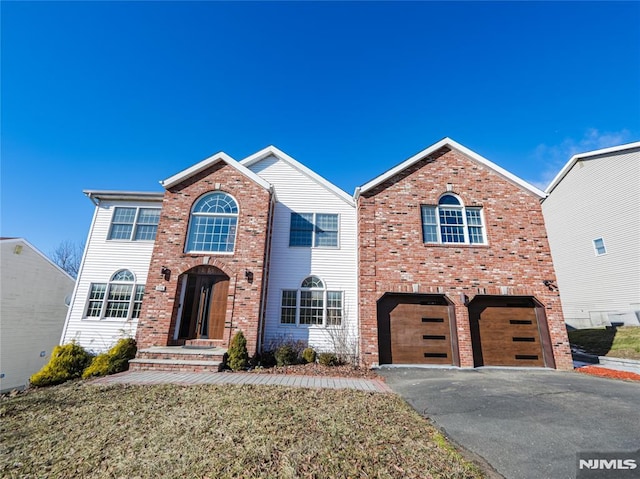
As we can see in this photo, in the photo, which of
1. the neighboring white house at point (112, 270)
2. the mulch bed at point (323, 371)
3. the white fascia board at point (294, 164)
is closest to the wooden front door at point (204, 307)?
the mulch bed at point (323, 371)

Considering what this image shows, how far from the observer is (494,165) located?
1228 cm

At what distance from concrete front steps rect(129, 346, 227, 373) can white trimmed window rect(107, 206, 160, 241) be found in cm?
587

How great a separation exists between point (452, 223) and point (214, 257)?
401 inches

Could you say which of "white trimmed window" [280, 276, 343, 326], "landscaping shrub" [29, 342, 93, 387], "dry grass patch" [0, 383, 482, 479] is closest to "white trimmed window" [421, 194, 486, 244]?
"white trimmed window" [280, 276, 343, 326]

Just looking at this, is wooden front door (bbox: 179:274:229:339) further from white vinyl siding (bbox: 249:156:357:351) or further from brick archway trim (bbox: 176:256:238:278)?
white vinyl siding (bbox: 249:156:357:351)

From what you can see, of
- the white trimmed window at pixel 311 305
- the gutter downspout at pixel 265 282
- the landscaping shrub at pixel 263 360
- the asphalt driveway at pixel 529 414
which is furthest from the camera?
the white trimmed window at pixel 311 305

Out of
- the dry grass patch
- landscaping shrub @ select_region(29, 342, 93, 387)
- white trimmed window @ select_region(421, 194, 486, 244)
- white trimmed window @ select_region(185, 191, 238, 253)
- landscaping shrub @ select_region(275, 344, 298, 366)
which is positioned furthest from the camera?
white trimmed window @ select_region(421, 194, 486, 244)

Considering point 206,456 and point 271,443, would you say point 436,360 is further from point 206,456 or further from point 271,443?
point 206,456

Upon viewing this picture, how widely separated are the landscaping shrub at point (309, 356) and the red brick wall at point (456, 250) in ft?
6.43

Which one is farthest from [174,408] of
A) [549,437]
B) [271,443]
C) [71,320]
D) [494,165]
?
[494,165]

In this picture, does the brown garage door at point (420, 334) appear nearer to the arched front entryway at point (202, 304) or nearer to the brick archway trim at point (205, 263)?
the brick archway trim at point (205, 263)

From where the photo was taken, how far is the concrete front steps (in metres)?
9.02

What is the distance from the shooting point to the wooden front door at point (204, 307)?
10.9 meters

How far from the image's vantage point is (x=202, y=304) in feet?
36.4
